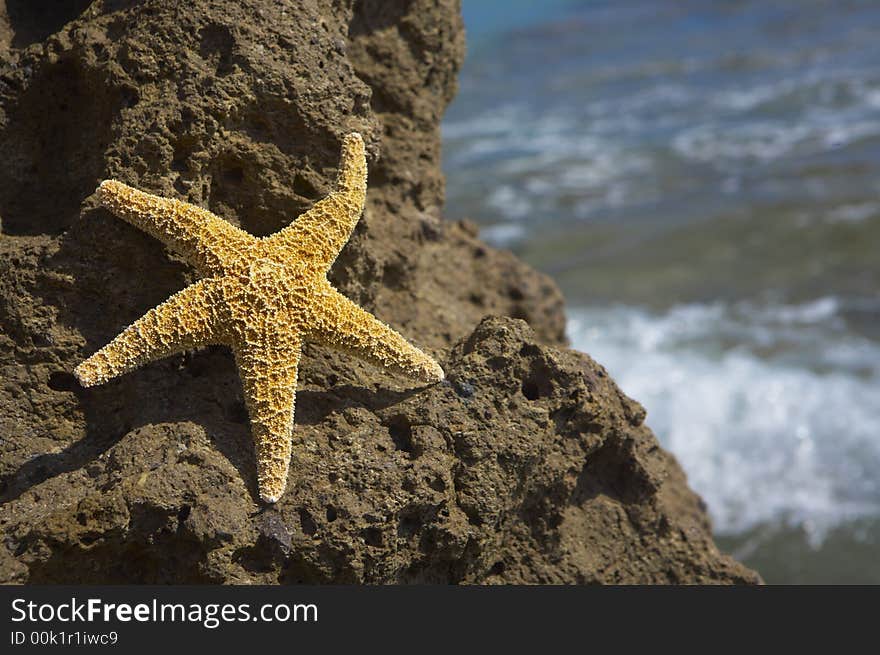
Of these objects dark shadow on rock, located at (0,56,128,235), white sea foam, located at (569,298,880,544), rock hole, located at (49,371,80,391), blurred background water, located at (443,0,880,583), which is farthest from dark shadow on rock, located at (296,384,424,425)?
white sea foam, located at (569,298,880,544)

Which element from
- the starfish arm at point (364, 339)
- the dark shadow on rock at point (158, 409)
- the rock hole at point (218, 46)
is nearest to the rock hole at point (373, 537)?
the dark shadow on rock at point (158, 409)

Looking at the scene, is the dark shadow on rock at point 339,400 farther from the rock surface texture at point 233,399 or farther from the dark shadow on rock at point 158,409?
the dark shadow on rock at point 158,409

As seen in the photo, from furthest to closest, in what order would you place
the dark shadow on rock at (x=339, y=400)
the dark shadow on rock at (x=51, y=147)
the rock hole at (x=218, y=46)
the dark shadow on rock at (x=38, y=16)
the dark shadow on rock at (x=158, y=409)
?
the dark shadow on rock at (x=38, y=16) → the dark shadow on rock at (x=51, y=147) → the rock hole at (x=218, y=46) → the dark shadow on rock at (x=339, y=400) → the dark shadow on rock at (x=158, y=409)

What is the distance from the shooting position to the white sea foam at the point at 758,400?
21.7 feet

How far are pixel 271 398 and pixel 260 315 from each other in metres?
0.32

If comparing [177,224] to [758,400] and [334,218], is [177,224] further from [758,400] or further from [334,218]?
[758,400]

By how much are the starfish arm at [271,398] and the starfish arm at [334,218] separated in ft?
1.29

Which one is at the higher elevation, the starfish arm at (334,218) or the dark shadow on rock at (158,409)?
the starfish arm at (334,218)

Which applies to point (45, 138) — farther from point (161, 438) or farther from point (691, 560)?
point (691, 560)

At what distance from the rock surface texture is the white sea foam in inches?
104

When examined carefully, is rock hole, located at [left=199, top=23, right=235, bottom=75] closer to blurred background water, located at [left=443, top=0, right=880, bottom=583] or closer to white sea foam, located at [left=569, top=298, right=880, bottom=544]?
blurred background water, located at [left=443, top=0, right=880, bottom=583]

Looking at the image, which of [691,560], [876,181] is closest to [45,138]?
[691,560]

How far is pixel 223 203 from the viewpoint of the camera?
383 centimetres

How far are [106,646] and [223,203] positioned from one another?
69.8 inches
